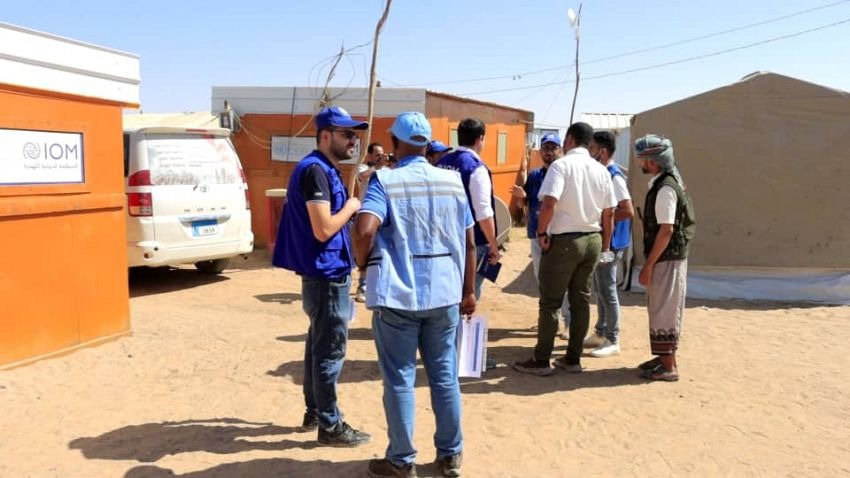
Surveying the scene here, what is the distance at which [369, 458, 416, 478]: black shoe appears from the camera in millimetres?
3289

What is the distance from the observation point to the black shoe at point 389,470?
3289mm

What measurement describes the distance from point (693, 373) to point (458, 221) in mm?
3046

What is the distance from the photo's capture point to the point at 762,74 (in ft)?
Result: 26.8

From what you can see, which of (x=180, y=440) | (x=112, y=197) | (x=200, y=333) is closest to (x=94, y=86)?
(x=112, y=197)

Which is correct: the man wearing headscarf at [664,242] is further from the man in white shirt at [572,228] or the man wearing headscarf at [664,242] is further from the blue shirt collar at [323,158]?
the blue shirt collar at [323,158]

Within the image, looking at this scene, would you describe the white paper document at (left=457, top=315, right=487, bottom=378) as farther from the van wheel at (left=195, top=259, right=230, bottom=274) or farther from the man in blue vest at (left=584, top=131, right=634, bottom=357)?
the van wheel at (left=195, top=259, right=230, bottom=274)

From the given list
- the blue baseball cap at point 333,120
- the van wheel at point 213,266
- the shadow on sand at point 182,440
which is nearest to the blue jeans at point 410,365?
the shadow on sand at point 182,440

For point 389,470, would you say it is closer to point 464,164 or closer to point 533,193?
point 464,164

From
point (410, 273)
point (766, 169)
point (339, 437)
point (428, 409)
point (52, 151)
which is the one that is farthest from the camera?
point (766, 169)

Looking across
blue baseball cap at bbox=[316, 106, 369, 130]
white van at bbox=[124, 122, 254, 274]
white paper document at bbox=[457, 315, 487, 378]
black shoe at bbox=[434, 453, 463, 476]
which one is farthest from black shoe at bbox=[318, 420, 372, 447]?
white van at bbox=[124, 122, 254, 274]

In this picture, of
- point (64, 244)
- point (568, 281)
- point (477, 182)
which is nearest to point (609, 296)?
point (568, 281)

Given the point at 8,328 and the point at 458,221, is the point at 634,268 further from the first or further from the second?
the point at 8,328

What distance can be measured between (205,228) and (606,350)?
485cm

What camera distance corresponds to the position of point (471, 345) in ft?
13.5
